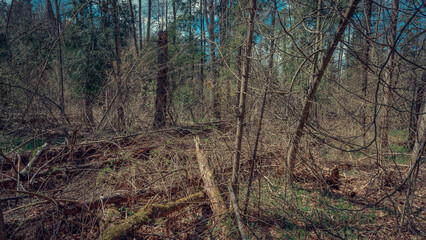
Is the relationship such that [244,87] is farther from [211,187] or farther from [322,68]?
[211,187]

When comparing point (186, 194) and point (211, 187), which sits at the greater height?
point (211, 187)

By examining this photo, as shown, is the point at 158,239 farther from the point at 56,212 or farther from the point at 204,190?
the point at 56,212

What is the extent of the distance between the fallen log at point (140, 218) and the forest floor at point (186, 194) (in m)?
0.10

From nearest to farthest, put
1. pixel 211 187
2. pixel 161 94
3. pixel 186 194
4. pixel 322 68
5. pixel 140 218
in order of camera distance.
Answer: pixel 140 218 → pixel 322 68 → pixel 211 187 → pixel 186 194 → pixel 161 94

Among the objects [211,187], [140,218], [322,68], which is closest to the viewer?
[140,218]

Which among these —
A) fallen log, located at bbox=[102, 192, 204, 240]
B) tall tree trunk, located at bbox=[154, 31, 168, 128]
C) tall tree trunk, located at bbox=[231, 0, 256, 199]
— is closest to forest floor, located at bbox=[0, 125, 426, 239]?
fallen log, located at bbox=[102, 192, 204, 240]

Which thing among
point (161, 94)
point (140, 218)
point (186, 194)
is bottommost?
point (186, 194)

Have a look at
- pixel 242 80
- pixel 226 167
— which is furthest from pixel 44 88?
pixel 242 80

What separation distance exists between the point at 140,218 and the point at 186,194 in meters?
1.07

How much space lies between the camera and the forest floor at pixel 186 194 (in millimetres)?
2934

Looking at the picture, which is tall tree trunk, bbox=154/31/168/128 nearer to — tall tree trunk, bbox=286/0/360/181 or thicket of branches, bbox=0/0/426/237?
thicket of branches, bbox=0/0/426/237

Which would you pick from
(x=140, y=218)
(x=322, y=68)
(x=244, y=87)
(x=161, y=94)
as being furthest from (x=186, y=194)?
(x=161, y=94)

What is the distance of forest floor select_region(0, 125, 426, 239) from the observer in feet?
9.62

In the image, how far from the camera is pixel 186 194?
3.73 meters
